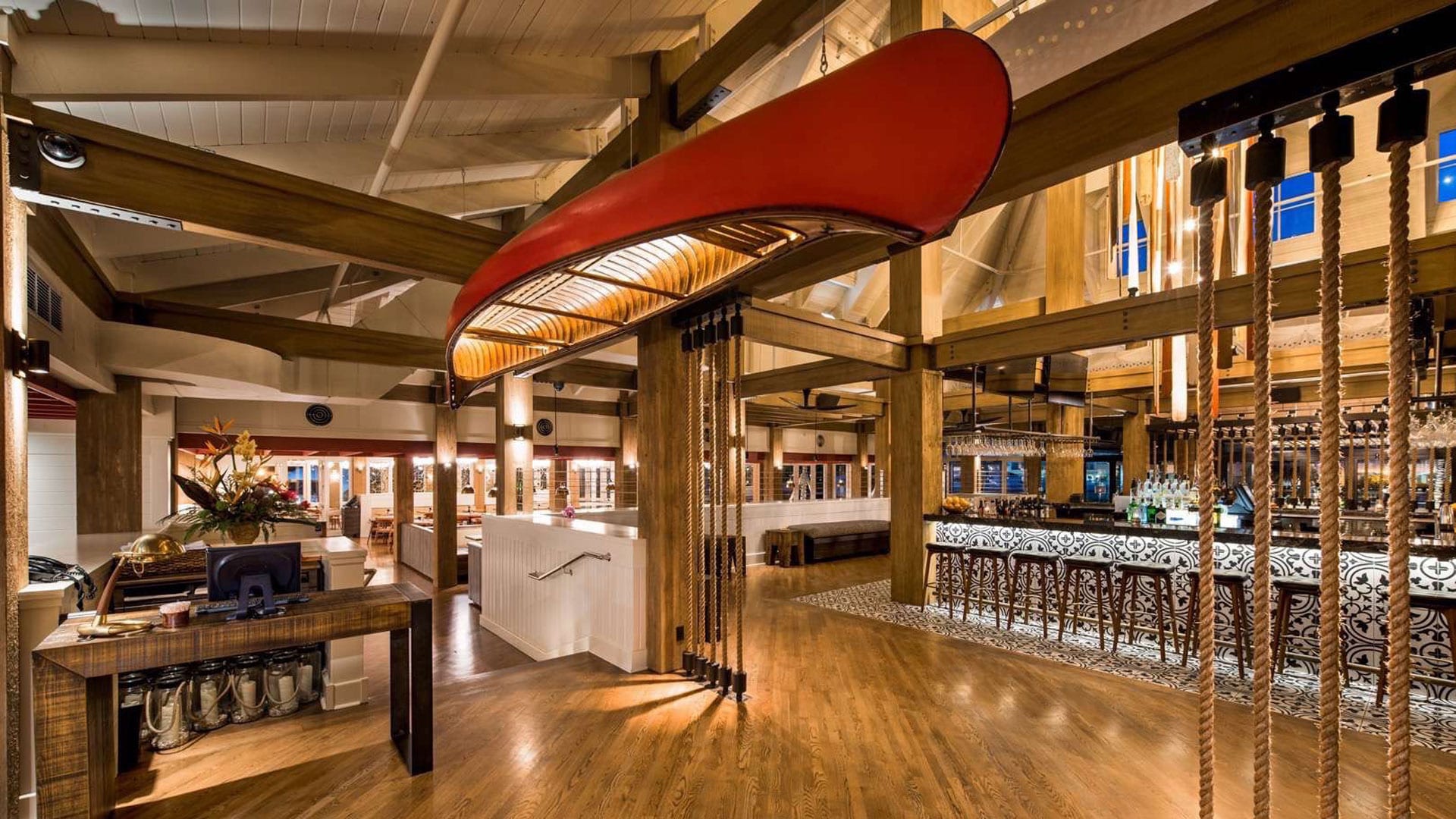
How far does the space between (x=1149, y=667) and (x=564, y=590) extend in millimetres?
4645

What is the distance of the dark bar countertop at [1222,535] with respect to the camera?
4.18 metres

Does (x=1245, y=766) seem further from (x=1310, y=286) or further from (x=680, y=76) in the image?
(x=680, y=76)

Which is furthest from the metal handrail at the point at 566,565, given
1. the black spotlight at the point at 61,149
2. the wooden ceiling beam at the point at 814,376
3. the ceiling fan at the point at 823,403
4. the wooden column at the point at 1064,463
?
the wooden column at the point at 1064,463

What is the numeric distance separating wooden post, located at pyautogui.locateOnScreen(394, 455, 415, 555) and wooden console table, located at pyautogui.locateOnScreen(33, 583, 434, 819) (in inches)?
351

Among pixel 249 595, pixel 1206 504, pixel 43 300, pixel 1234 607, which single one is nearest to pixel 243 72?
pixel 43 300

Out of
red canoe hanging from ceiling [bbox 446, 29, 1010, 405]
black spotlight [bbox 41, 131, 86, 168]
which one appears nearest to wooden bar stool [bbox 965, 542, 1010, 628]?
red canoe hanging from ceiling [bbox 446, 29, 1010, 405]

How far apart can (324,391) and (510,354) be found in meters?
5.91

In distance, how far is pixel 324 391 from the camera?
25.5 ft

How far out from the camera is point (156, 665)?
259 centimetres

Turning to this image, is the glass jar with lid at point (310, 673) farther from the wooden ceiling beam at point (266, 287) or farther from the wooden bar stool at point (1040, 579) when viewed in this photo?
the wooden bar stool at point (1040, 579)

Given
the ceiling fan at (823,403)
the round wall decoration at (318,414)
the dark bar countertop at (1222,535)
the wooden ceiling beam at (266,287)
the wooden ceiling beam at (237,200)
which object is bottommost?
the dark bar countertop at (1222,535)

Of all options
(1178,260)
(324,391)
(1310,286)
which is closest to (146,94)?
(324,391)

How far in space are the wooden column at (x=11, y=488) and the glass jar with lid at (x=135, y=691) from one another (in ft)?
1.68

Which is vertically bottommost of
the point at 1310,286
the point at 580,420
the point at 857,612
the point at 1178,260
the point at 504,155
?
the point at 857,612
